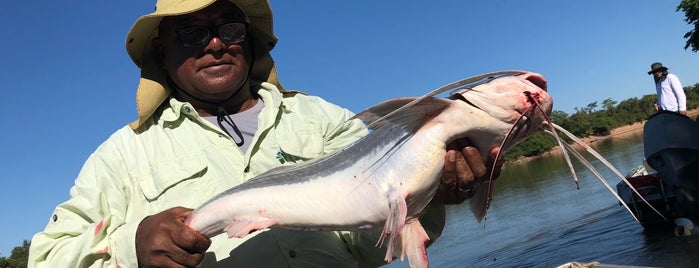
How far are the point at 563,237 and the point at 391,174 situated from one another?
48.8ft

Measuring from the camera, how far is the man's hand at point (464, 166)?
103 inches

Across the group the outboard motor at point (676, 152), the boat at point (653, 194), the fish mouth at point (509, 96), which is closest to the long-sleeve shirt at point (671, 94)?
the boat at point (653, 194)

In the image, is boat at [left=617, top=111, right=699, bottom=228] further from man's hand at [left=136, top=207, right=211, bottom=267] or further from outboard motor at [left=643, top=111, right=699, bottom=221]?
man's hand at [left=136, top=207, right=211, bottom=267]

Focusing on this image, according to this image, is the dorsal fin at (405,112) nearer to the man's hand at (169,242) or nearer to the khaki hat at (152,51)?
the man's hand at (169,242)

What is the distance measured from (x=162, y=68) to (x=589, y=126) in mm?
81181

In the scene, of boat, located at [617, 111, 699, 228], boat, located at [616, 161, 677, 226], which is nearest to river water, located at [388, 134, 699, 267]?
boat, located at [616, 161, 677, 226]

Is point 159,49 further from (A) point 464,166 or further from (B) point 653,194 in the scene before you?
(B) point 653,194

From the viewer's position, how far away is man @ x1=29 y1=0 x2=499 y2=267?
9.04ft

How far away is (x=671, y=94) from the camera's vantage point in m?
14.0

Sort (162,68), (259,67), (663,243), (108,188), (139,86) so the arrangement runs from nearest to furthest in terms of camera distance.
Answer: (108,188) → (139,86) → (162,68) → (259,67) → (663,243)

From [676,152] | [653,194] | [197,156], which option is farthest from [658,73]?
[197,156]

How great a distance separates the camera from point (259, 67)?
440 cm

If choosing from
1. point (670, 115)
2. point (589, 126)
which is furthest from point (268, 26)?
point (589, 126)

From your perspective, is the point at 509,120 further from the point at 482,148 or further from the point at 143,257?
the point at 143,257
